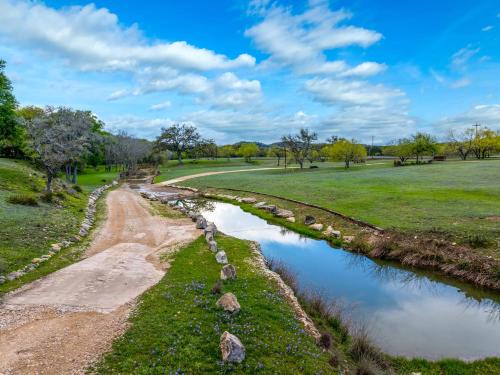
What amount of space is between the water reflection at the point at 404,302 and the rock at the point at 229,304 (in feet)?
16.2

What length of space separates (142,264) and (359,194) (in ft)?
83.8

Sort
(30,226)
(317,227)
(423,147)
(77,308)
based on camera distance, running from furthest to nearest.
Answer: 1. (423,147)
2. (317,227)
3. (30,226)
4. (77,308)

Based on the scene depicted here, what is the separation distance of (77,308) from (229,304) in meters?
5.18

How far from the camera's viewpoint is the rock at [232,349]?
8.07m

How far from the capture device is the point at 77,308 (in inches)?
428

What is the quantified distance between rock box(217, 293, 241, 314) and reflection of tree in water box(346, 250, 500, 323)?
9.05 m

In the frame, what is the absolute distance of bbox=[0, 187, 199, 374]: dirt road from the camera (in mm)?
8109

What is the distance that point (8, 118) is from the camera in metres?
42.2

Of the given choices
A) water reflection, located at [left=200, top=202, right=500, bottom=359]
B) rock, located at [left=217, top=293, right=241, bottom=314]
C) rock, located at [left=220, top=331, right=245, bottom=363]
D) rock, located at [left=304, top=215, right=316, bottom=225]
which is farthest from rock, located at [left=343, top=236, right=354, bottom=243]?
rock, located at [left=220, top=331, right=245, bottom=363]

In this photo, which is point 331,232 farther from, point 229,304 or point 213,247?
point 229,304

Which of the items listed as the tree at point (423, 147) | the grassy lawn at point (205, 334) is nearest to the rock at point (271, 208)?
the grassy lawn at point (205, 334)

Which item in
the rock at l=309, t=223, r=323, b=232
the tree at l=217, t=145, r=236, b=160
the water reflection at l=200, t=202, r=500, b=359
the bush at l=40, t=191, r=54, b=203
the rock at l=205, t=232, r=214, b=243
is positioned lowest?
the water reflection at l=200, t=202, r=500, b=359

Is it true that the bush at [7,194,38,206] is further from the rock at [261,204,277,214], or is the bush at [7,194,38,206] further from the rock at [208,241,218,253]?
the rock at [261,204,277,214]

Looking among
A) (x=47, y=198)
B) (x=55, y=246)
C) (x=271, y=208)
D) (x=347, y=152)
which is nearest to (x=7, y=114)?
(x=47, y=198)
